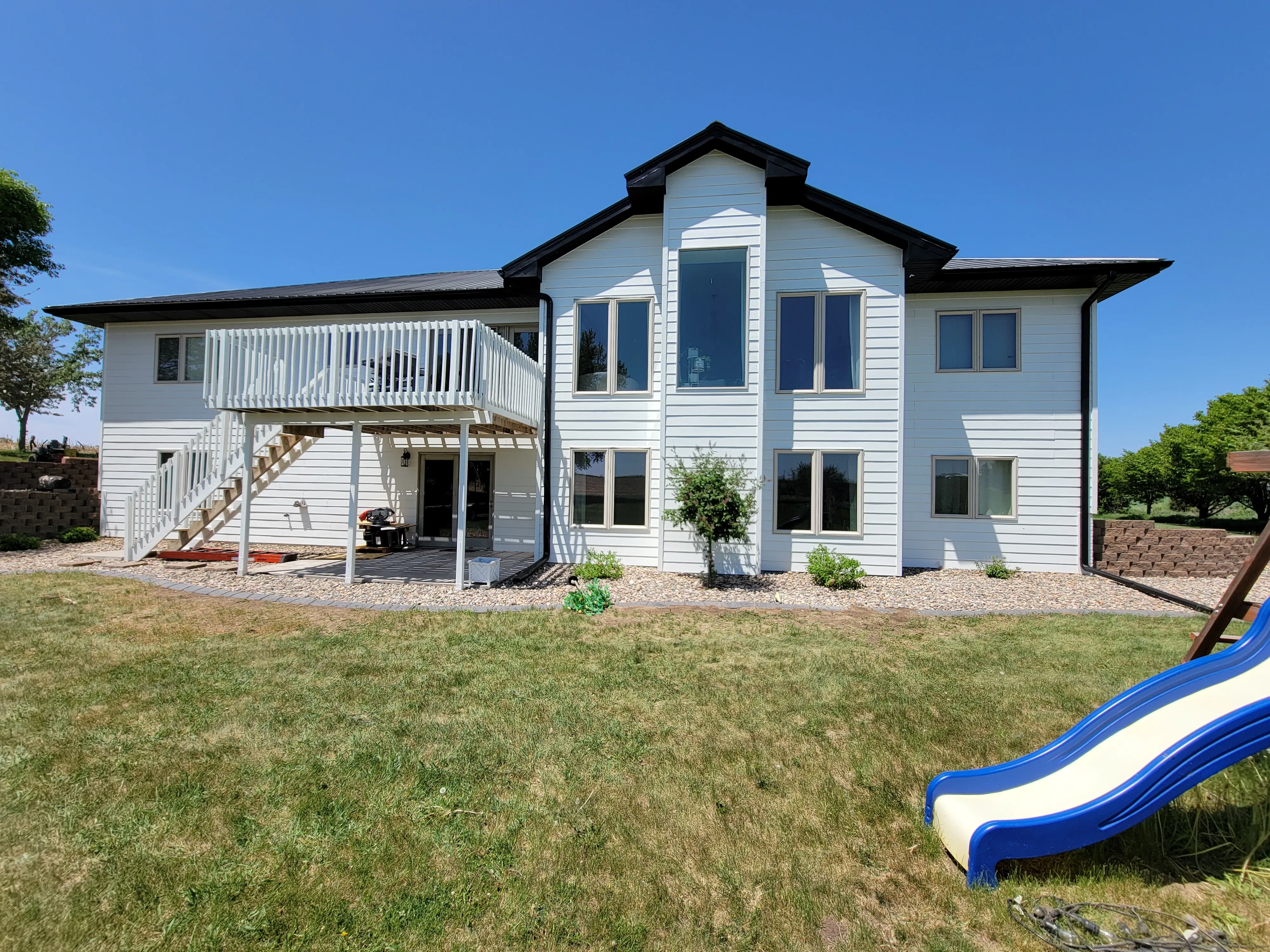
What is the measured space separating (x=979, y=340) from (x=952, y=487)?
305 centimetres

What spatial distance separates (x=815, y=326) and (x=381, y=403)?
794 centimetres

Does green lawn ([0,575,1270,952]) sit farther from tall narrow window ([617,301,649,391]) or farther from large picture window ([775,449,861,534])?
tall narrow window ([617,301,649,391])

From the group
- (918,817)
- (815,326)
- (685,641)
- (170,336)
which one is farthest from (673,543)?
(170,336)

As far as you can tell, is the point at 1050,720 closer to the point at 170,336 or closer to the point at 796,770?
the point at 796,770

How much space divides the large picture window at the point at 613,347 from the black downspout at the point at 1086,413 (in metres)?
8.52

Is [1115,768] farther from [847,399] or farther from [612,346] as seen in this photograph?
[612,346]

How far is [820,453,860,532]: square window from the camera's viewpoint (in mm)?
9859

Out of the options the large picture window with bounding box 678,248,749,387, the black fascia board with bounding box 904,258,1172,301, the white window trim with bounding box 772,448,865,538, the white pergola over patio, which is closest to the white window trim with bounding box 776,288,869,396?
the large picture window with bounding box 678,248,749,387

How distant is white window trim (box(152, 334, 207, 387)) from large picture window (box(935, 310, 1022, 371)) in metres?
17.6

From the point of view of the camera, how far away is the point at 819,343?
10047 mm

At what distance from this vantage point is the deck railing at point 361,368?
8180 millimetres

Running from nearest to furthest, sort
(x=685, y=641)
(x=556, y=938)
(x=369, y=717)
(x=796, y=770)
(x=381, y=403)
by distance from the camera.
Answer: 1. (x=556, y=938)
2. (x=796, y=770)
3. (x=369, y=717)
4. (x=685, y=641)
5. (x=381, y=403)

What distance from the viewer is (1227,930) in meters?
2.18

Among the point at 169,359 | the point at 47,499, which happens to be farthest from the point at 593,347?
the point at 47,499
